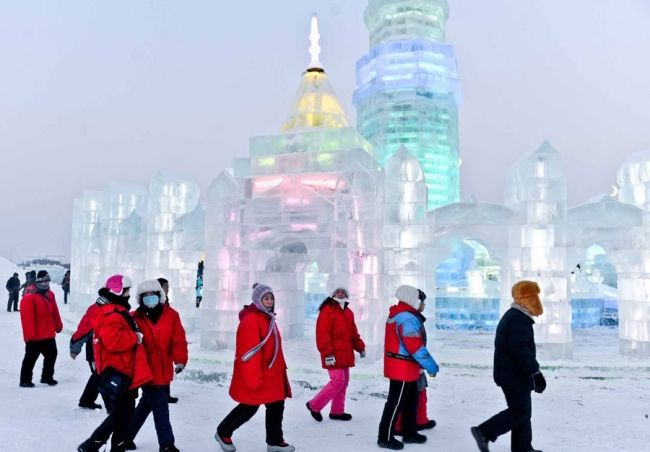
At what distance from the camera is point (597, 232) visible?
12609mm

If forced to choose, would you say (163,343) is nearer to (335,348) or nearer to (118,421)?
→ (118,421)

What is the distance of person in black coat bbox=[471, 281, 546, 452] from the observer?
488cm

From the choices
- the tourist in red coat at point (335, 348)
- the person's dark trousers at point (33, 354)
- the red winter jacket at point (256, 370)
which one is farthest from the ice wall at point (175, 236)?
the red winter jacket at point (256, 370)

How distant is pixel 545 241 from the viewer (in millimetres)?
11906

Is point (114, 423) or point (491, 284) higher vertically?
point (491, 284)

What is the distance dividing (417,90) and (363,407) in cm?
1770

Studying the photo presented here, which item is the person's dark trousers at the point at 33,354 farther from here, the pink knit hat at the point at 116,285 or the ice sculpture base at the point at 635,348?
the ice sculpture base at the point at 635,348

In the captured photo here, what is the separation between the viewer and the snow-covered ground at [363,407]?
5895 mm

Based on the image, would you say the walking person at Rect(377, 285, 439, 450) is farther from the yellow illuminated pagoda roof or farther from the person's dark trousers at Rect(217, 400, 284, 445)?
the yellow illuminated pagoda roof

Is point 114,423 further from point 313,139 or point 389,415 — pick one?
point 313,139

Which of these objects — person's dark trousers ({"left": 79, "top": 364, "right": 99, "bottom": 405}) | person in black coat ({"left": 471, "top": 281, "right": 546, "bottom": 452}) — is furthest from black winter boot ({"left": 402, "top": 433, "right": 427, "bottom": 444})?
person's dark trousers ({"left": 79, "top": 364, "right": 99, "bottom": 405})

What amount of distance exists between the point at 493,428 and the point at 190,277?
1237 centimetres

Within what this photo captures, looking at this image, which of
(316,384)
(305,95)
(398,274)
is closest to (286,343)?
(398,274)

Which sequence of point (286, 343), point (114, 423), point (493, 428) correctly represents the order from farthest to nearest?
1. point (286, 343)
2. point (493, 428)
3. point (114, 423)
